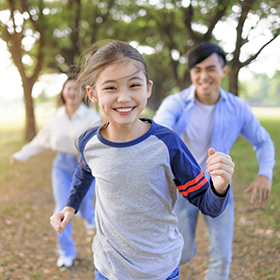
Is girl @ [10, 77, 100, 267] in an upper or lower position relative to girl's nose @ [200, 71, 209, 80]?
lower

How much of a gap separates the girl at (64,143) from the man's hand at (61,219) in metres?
2.11

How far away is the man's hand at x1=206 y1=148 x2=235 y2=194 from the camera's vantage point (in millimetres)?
1382

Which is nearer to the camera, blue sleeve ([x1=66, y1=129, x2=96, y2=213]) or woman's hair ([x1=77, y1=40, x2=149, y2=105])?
woman's hair ([x1=77, y1=40, x2=149, y2=105])

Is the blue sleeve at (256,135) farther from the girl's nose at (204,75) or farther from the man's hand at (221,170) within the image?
the man's hand at (221,170)

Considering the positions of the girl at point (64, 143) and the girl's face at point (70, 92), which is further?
the girl's face at point (70, 92)

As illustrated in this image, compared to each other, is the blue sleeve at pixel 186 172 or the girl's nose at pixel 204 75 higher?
the girl's nose at pixel 204 75

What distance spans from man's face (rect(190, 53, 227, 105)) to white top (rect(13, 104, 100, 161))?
5.78 feet

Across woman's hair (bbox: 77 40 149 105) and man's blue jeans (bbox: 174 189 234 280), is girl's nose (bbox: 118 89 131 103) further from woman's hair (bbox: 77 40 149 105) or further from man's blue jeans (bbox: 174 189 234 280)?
man's blue jeans (bbox: 174 189 234 280)

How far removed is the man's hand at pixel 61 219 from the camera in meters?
1.84

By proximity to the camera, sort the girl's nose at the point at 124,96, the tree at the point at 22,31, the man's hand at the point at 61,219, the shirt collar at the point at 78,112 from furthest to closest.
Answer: the tree at the point at 22,31, the shirt collar at the point at 78,112, the man's hand at the point at 61,219, the girl's nose at the point at 124,96

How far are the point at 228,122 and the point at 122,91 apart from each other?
5.05ft

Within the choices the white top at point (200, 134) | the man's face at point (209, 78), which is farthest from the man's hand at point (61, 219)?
the man's face at point (209, 78)

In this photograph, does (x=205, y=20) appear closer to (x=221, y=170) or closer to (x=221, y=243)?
(x=221, y=243)

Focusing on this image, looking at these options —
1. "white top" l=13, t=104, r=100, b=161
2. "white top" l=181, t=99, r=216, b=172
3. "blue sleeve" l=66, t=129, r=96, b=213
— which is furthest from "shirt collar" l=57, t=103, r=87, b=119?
"blue sleeve" l=66, t=129, r=96, b=213
